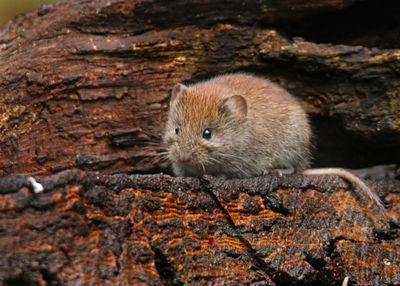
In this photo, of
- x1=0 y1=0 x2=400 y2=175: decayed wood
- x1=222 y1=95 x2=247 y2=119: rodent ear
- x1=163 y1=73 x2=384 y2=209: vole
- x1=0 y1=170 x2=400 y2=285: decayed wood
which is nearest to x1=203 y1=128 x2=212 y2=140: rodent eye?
x1=163 y1=73 x2=384 y2=209: vole

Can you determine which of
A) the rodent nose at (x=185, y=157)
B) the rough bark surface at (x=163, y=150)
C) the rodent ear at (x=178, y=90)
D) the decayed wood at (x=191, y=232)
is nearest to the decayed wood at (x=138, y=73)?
the rough bark surface at (x=163, y=150)

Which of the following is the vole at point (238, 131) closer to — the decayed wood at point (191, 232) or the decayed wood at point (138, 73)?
the decayed wood at point (138, 73)

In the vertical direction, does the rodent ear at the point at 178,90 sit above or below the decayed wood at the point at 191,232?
above

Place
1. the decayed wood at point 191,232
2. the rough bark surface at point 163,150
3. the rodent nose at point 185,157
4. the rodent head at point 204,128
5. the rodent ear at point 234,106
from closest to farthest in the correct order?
the decayed wood at point 191,232
the rough bark surface at point 163,150
the rodent nose at point 185,157
the rodent head at point 204,128
the rodent ear at point 234,106

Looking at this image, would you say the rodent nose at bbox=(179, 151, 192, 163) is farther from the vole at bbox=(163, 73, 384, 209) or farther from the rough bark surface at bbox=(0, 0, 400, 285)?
the rough bark surface at bbox=(0, 0, 400, 285)

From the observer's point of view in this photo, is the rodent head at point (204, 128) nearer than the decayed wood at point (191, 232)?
No
